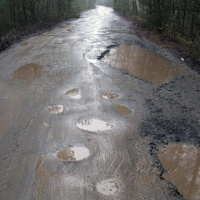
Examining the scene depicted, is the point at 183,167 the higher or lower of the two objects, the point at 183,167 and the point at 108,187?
the lower

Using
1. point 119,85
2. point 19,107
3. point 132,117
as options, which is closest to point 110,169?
point 132,117

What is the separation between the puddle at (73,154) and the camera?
17.1 feet

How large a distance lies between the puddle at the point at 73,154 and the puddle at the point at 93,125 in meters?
0.78

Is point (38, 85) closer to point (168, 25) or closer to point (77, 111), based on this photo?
point (77, 111)

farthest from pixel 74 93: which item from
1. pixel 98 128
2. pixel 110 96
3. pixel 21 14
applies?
pixel 21 14

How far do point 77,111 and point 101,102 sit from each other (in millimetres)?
798

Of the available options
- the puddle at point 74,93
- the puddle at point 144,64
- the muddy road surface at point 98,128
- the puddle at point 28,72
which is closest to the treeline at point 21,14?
the puddle at point 144,64

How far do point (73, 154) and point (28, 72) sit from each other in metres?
5.42

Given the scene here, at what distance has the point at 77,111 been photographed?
7039 mm

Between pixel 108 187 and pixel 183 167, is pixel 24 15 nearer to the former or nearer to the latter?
pixel 183 167

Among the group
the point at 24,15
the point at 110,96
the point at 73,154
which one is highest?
the point at 73,154

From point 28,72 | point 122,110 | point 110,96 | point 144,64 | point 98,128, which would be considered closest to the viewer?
point 98,128

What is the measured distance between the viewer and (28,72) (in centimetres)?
1001

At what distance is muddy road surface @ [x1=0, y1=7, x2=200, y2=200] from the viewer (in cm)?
451
